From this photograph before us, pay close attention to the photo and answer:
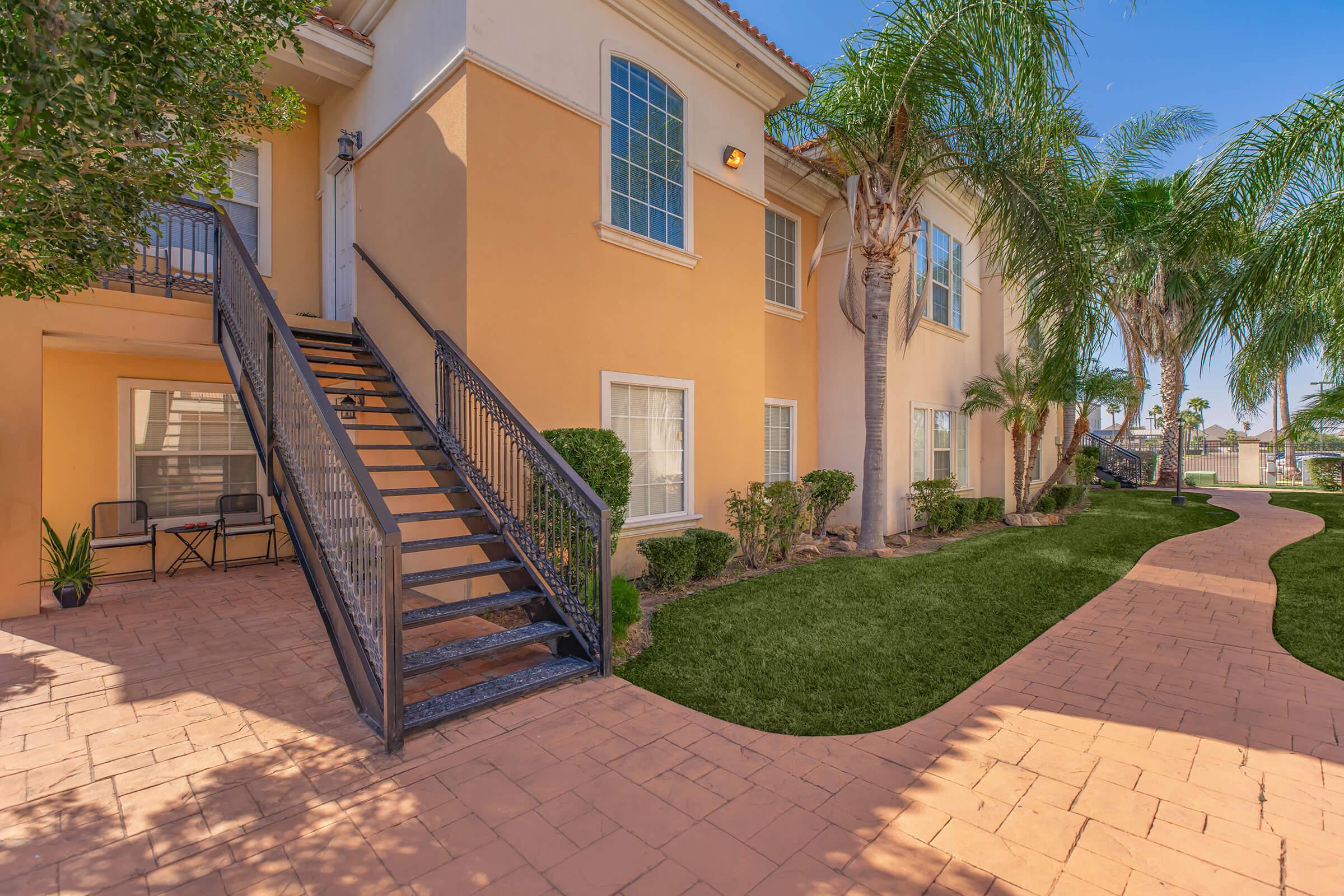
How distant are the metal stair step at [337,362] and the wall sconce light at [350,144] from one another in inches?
104

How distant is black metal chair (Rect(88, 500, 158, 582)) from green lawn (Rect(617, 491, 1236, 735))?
6.23 m

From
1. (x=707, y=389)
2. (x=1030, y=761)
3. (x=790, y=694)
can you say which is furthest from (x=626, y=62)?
(x=1030, y=761)

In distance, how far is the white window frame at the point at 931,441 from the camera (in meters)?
11.6

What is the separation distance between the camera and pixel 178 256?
24.7 ft

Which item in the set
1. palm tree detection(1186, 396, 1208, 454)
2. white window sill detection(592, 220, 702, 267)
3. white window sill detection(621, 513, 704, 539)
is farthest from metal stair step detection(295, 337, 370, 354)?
palm tree detection(1186, 396, 1208, 454)

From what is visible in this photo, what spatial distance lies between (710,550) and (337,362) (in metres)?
4.58

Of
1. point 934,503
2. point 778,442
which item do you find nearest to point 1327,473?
point 934,503

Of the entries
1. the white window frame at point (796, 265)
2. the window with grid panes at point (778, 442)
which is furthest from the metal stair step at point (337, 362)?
the white window frame at point (796, 265)

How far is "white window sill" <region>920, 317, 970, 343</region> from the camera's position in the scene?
470 inches

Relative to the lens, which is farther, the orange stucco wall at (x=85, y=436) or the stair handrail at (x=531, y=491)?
the orange stucco wall at (x=85, y=436)

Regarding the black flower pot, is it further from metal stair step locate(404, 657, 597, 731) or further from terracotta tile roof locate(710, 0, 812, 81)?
terracotta tile roof locate(710, 0, 812, 81)

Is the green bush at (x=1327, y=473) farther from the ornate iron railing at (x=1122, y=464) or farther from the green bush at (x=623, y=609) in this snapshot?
the green bush at (x=623, y=609)

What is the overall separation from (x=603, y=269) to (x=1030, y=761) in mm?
5703

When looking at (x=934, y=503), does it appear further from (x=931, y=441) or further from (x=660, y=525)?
(x=660, y=525)
